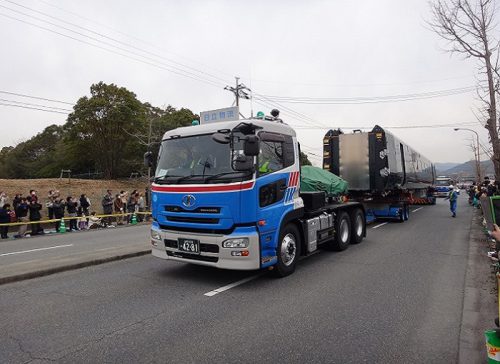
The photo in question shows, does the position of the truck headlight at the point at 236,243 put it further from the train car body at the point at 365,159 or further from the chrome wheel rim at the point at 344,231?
the train car body at the point at 365,159

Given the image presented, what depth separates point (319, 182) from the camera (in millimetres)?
8703

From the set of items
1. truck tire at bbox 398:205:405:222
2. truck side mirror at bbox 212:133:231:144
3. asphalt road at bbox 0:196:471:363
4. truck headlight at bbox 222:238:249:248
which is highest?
truck side mirror at bbox 212:133:231:144

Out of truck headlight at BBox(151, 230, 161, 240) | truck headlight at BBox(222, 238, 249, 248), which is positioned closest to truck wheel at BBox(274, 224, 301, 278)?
truck headlight at BBox(222, 238, 249, 248)

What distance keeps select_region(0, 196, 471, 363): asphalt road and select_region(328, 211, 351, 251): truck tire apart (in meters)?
1.29

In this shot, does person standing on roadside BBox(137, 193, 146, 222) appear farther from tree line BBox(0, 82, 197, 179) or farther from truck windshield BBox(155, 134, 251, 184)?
truck windshield BBox(155, 134, 251, 184)

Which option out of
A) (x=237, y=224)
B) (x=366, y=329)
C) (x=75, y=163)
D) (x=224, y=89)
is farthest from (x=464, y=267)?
(x=75, y=163)

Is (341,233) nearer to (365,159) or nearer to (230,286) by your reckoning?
(230,286)

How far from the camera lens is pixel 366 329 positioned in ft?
14.2

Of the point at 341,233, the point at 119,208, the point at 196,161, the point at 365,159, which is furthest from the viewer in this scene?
the point at 119,208

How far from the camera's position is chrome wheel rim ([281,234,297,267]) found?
659 cm

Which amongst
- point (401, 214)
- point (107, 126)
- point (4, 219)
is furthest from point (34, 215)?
point (107, 126)

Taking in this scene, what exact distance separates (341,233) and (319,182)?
1.56m

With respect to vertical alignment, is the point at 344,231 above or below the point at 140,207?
below

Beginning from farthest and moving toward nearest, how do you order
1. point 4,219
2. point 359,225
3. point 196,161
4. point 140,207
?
point 140,207 → point 4,219 → point 359,225 → point 196,161
